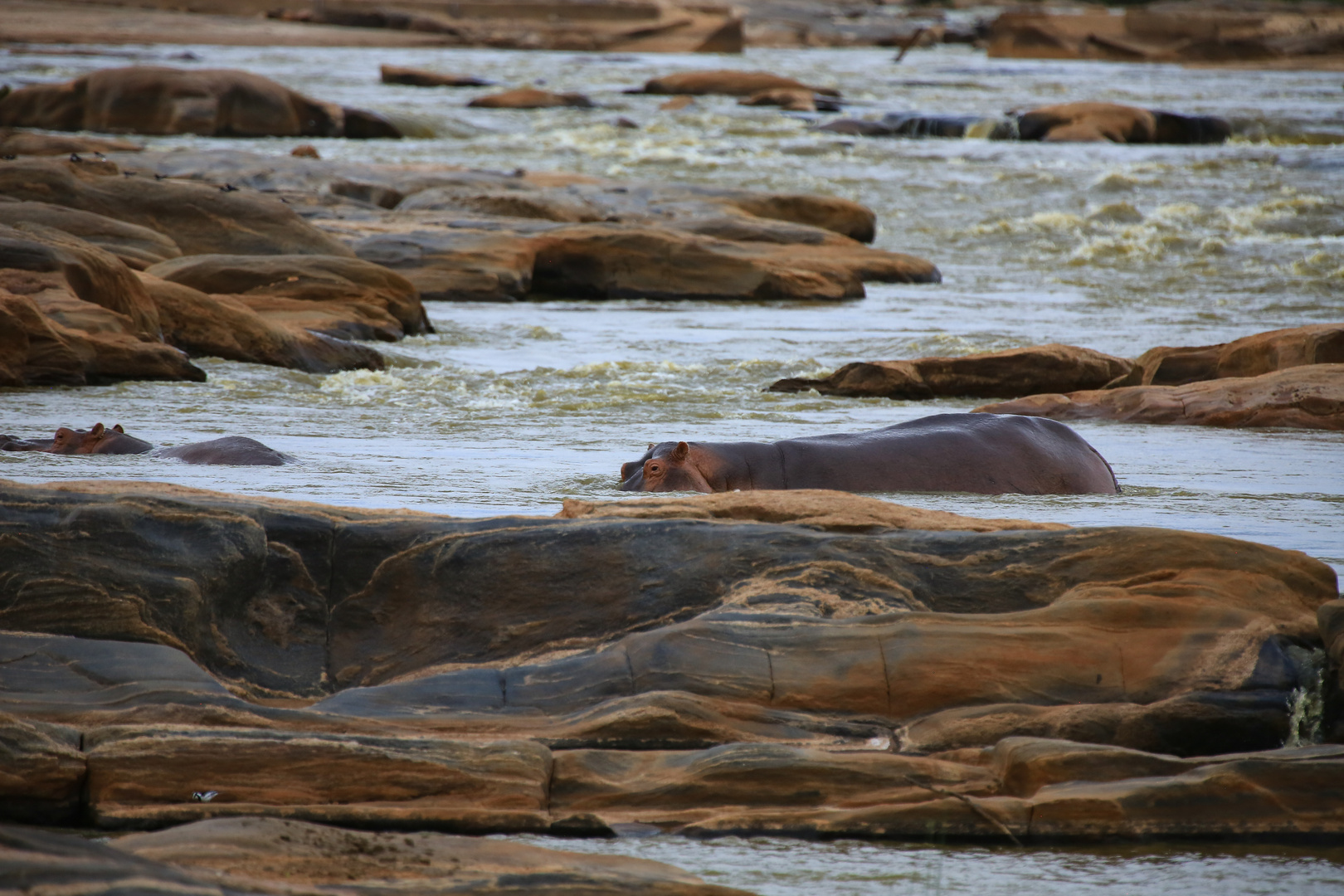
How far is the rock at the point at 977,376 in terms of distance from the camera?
8.97m

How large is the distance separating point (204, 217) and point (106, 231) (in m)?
1.14

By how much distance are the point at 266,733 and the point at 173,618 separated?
644 mm

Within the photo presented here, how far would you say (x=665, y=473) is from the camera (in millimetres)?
5801

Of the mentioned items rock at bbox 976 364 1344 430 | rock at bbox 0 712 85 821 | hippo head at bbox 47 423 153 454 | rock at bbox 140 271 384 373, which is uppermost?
rock at bbox 0 712 85 821

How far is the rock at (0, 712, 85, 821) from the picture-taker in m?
2.96

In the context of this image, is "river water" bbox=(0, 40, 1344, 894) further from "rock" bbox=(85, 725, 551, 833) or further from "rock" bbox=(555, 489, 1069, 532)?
"rock" bbox=(555, 489, 1069, 532)

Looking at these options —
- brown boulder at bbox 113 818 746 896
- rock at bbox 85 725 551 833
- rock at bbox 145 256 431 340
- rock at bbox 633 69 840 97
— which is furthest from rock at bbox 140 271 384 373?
rock at bbox 633 69 840 97

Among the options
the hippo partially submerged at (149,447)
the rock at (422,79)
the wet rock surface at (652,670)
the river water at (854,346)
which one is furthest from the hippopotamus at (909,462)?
the rock at (422,79)

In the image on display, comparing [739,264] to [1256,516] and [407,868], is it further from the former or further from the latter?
[407,868]

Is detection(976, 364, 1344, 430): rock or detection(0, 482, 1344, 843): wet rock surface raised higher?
detection(0, 482, 1344, 843): wet rock surface

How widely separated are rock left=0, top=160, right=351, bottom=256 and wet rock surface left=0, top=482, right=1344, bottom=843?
8464 millimetres

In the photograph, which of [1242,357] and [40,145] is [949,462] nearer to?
[1242,357]

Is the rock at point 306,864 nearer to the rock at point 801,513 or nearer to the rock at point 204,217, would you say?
the rock at point 801,513

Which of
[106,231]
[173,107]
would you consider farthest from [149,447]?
[173,107]
